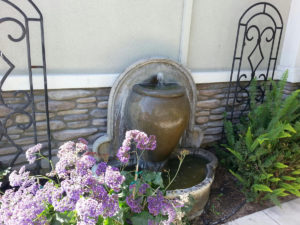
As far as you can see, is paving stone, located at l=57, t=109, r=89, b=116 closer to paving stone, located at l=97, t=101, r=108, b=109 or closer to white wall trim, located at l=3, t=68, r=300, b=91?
paving stone, located at l=97, t=101, r=108, b=109

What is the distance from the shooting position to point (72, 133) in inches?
105

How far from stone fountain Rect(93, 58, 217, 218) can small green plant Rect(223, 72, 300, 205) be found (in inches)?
14.6

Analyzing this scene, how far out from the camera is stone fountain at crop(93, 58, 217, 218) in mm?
2402

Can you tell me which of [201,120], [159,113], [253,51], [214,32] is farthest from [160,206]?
[253,51]

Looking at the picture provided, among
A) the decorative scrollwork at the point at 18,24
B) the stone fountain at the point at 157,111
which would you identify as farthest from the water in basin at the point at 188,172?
the decorative scrollwork at the point at 18,24

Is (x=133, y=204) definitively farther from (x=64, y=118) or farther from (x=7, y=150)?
(x=7, y=150)

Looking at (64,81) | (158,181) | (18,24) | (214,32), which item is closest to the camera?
(158,181)

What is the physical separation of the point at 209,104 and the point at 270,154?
0.95 meters

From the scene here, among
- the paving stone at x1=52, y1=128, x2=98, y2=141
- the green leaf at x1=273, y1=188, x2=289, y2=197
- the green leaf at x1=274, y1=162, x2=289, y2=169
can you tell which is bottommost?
the green leaf at x1=273, y1=188, x2=289, y2=197

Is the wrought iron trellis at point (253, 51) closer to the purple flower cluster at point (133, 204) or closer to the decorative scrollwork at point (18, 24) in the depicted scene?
the purple flower cluster at point (133, 204)

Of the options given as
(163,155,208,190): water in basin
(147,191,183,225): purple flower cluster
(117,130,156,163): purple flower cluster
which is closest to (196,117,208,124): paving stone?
(163,155,208,190): water in basin

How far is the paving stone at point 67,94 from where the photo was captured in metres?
2.49

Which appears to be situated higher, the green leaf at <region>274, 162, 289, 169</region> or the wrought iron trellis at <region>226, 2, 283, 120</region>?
the wrought iron trellis at <region>226, 2, 283, 120</region>

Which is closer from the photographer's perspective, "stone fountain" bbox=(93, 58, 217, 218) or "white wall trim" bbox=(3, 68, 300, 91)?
"white wall trim" bbox=(3, 68, 300, 91)
